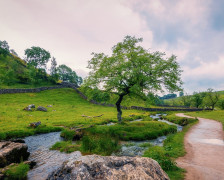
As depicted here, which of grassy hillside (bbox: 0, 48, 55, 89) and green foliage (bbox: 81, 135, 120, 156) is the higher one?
grassy hillside (bbox: 0, 48, 55, 89)

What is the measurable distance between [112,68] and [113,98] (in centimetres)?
681

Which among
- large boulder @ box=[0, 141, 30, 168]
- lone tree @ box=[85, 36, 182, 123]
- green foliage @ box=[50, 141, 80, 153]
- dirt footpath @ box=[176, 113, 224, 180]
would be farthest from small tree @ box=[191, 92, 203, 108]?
large boulder @ box=[0, 141, 30, 168]

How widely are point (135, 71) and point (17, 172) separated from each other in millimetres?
16944

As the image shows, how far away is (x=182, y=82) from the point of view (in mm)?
22125

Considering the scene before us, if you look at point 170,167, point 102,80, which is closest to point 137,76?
point 102,80

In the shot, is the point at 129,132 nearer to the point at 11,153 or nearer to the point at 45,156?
the point at 45,156

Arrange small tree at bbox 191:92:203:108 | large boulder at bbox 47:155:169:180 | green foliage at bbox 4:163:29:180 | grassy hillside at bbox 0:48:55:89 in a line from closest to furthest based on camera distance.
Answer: large boulder at bbox 47:155:169:180 < green foliage at bbox 4:163:29:180 < grassy hillside at bbox 0:48:55:89 < small tree at bbox 191:92:203:108

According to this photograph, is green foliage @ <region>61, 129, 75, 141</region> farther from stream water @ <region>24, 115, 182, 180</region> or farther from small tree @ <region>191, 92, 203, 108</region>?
small tree @ <region>191, 92, 203, 108</region>

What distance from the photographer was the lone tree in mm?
20625

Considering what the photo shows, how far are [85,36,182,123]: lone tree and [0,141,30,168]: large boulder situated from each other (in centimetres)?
1351

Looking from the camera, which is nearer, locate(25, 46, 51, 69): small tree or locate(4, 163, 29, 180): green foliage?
locate(4, 163, 29, 180): green foliage

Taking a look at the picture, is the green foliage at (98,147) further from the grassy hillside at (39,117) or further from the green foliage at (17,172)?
the grassy hillside at (39,117)

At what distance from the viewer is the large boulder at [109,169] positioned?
448 cm

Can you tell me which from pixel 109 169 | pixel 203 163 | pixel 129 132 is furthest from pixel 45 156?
pixel 203 163
